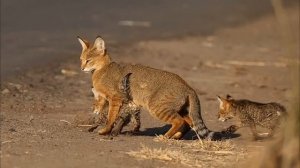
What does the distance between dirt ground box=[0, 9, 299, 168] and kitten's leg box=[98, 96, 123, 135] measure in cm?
18

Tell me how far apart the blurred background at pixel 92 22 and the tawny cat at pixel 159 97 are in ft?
13.7

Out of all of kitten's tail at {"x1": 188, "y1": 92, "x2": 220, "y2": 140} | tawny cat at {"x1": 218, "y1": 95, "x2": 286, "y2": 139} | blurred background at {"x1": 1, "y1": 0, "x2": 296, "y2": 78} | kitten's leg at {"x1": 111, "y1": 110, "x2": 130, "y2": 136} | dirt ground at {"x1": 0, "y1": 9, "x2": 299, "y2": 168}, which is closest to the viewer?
dirt ground at {"x1": 0, "y1": 9, "x2": 299, "y2": 168}

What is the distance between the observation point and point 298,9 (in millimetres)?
32906

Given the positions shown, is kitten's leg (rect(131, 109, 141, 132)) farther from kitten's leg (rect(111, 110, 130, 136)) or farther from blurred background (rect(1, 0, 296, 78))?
blurred background (rect(1, 0, 296, 78))

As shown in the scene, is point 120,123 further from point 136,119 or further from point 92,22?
point 92,22

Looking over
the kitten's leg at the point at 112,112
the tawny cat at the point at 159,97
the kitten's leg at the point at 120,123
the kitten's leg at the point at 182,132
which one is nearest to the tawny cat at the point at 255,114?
the kitten's leg at the point at 182,132

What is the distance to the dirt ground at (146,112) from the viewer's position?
366 inches

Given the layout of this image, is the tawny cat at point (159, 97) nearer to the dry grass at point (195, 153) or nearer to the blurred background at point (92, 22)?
the dry grass at point (195, 153)

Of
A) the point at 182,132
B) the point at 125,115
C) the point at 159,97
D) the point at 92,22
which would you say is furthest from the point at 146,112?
the point at 92,22

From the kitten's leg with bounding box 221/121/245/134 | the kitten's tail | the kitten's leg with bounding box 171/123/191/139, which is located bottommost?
the kitten's leg with bounding box 221/121/245/134

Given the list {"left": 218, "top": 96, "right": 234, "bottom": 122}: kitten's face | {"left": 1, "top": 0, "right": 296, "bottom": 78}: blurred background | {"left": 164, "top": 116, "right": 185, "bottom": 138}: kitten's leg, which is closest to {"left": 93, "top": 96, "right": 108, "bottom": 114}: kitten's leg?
{"left": 164, "top": 116, "right": 185, "bottom": 138}: kitten's leg

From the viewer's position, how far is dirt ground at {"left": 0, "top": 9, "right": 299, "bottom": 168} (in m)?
9.30

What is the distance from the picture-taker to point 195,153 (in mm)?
9945

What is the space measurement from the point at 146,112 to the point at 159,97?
2487mm
